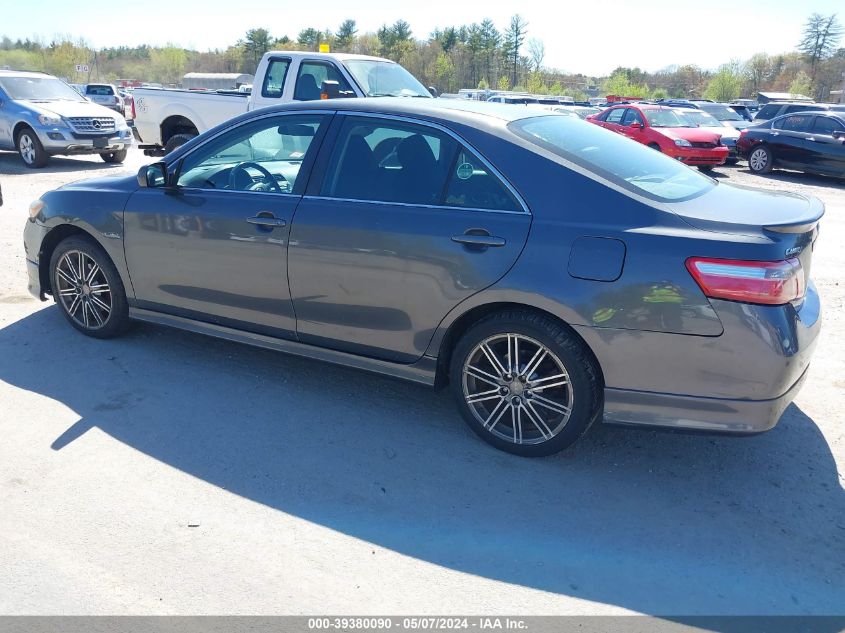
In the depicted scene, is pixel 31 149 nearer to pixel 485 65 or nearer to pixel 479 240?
pixel 479 240

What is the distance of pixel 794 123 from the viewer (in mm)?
17438

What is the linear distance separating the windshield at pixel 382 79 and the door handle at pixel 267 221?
23.7 feet

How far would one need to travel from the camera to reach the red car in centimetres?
1686

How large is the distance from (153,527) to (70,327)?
9.24 ft

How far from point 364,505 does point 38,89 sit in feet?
49.5

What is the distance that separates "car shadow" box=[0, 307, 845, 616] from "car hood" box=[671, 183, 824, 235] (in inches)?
49.4

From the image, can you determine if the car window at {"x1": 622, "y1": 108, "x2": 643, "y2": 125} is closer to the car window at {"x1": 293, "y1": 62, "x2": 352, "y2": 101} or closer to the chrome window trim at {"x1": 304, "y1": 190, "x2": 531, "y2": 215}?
the car window at {"x1": 293, "y1": 62, "x2": 352, "y2": 101}

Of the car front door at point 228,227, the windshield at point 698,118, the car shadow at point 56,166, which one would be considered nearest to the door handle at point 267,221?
the car front door at point 228,227

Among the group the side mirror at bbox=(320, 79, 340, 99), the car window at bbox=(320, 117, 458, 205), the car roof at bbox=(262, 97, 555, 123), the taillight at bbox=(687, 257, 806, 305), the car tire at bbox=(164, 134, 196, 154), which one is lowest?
the car tire at bbox=(164, 134, 196, 154)

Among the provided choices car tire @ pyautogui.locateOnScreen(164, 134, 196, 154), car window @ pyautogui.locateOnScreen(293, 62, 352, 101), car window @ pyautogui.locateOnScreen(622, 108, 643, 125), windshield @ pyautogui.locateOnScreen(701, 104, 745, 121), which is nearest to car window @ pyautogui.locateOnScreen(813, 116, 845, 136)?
car window @ pyautogui.locateOnScreen(622, 108, 643, 125)

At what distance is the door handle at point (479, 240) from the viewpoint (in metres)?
3.66

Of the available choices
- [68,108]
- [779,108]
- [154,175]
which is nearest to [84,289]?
[154,175]

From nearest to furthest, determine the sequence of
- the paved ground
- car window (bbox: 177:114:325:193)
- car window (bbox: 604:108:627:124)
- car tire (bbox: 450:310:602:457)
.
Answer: the paved ground < car tire (bbox: 450:310:602:457) < car window (bbox: 177:114:325:193) < car window (bbox: 604:108:627:124)

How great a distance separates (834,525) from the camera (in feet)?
11.0
